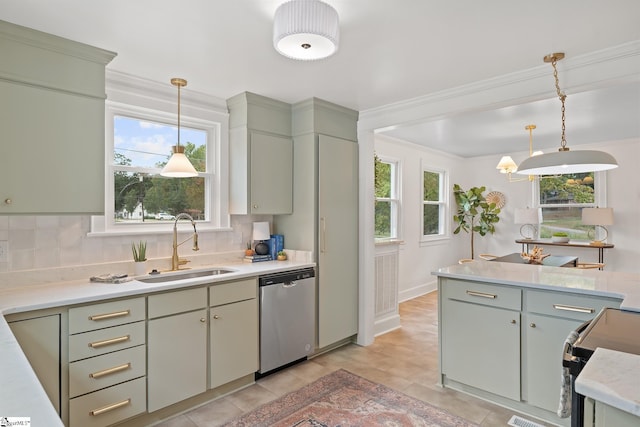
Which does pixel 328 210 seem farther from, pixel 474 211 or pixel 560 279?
pixel 474 211

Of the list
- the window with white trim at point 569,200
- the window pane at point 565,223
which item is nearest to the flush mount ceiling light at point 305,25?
the window with white trim at point 569,200

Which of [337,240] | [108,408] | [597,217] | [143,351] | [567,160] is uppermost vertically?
[567,160]

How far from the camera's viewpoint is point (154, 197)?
3.07 m

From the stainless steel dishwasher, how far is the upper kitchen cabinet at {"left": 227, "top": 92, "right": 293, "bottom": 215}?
687 mm

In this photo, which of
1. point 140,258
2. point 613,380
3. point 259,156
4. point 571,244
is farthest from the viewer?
point 571,244

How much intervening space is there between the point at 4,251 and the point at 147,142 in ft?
4.05

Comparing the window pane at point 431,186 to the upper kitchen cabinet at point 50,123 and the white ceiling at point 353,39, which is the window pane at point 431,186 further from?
the upper kitchen cabinet at point 50,123

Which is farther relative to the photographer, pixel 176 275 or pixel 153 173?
pixel 153 173

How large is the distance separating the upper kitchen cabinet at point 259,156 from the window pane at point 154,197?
1.06 ft

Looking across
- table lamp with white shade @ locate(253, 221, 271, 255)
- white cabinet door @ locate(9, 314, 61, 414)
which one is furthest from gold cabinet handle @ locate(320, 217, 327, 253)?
white cabinet door @ locate(9, 314, 61, 414)

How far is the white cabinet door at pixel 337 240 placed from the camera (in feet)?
11.4

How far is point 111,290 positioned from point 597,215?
20.8ft

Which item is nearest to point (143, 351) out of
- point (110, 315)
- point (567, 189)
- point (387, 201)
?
point (110, 315)

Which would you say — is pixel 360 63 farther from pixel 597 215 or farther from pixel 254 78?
pixel 597 215
